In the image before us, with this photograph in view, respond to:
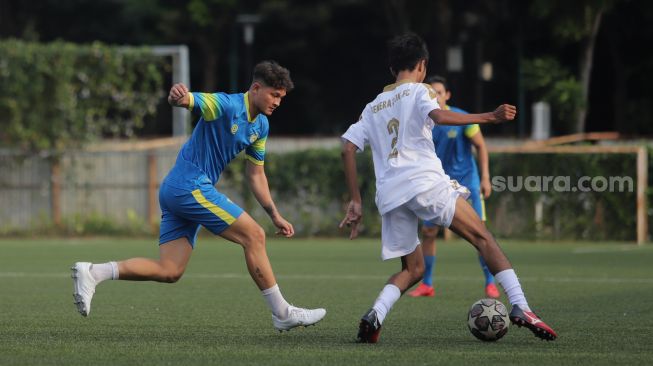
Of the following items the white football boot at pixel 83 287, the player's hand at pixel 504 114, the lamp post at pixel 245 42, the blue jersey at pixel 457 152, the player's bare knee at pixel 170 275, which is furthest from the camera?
the lamp post at pixel 245 42

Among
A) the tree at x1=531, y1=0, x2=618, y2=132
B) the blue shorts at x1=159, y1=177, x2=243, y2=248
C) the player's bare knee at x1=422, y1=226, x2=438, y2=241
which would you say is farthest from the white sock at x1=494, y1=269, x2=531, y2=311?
the tree at x1=531, y1=0, x2=618, y2=132

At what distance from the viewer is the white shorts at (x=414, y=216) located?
27.8 ft

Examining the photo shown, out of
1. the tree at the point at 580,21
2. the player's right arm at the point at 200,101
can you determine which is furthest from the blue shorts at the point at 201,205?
the tree at the point at 580,21

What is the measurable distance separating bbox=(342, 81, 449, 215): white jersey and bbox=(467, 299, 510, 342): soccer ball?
3.04 ft

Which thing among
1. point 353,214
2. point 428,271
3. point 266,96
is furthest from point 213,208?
point 428,271

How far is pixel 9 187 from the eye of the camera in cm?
2600

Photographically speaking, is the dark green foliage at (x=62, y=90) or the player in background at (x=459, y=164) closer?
the player in background at (x=459, y=164)

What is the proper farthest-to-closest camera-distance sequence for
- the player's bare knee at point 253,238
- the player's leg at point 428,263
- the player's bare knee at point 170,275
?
the player's leg at point 428,263, the player's bare knee at point 170,275, the player's bare knee at point 253,238

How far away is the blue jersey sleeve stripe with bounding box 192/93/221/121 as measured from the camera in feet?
28.1

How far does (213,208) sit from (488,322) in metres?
2.00

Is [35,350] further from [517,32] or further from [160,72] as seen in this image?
[517,32]

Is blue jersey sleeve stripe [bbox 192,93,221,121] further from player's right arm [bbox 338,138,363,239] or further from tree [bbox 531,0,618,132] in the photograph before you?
tree [bbox 531,0,618,132]

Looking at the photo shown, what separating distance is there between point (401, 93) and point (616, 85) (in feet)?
104

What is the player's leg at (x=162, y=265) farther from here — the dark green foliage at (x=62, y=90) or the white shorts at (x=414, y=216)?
the dark green foliage at (x=62, y=90)
